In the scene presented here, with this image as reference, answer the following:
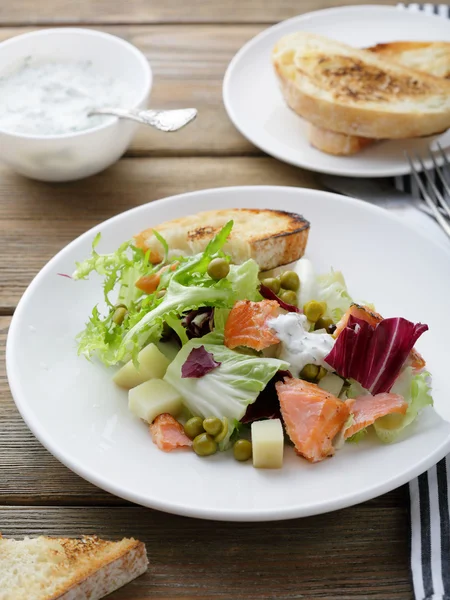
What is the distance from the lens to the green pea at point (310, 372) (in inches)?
106

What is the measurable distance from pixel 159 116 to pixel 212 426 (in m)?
1.93

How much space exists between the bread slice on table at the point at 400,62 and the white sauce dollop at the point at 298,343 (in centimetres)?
171

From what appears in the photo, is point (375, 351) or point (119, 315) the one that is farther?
point (119, 315)

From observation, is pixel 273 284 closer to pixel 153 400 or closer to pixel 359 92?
pixel 153 400

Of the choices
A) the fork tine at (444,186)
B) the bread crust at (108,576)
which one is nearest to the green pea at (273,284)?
the fork tine at (444,186)

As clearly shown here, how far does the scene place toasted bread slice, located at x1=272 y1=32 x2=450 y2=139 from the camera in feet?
13.6

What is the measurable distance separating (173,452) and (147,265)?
811mm

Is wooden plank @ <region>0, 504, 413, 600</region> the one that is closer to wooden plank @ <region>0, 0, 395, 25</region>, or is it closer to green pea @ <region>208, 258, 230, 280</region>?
green pea @ <region>208, 258, 230, 280</region>

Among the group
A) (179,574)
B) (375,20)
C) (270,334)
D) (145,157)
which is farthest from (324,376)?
(375,20)

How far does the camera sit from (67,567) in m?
2.35

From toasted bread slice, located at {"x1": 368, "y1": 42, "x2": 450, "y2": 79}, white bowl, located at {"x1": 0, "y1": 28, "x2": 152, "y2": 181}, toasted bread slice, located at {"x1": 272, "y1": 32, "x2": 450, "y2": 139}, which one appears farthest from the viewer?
toasted bread slice, located at {"x1": 368, "y1": 42, "x2": 450, "y2": 79}

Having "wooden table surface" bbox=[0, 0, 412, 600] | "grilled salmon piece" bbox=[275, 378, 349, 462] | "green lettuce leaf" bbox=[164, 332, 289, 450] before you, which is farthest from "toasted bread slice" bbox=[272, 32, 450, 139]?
"grilled salmon piece" bbox=[275, 378, 349, 462]

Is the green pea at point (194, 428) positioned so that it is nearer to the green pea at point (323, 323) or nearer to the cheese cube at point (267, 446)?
the cheese cube at point (267, 446)

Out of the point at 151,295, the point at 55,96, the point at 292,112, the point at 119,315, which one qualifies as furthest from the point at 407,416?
the point at 55,96
